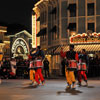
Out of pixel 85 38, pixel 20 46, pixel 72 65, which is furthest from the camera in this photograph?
pixel 20 46

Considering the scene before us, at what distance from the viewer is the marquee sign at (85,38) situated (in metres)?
37.8

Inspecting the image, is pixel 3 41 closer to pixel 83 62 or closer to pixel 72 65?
pixel 83 62

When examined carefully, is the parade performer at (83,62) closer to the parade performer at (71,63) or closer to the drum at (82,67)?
the drum at (82,67)

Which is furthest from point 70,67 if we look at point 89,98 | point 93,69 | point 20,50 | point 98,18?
point 20,50

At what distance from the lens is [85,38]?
3856cm

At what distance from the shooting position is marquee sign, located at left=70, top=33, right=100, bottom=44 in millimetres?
37844

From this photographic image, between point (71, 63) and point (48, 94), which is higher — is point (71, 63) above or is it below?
above

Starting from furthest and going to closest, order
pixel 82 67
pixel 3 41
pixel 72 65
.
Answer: pixel 3 41 < pixel 82 67 < pixel 72 65

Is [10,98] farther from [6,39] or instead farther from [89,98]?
[6,39]

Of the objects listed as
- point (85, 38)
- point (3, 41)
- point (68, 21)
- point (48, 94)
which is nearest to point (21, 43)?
point (3, 41)

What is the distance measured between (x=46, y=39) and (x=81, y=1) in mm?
8988

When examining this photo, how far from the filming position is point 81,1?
40.1 metres

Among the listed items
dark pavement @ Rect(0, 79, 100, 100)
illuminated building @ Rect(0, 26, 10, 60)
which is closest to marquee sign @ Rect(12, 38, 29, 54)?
illuminated building @ Rect(0, 26, 10, 60)

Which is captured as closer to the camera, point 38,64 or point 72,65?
point 72,65
